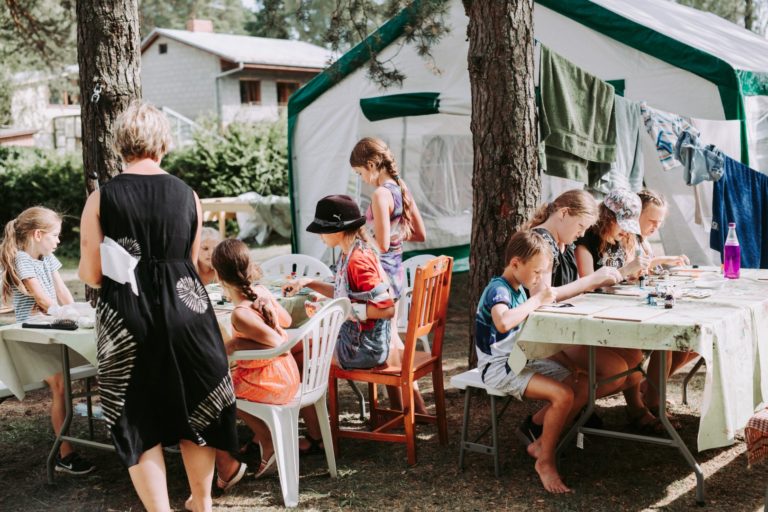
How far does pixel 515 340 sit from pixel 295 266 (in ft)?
7.89

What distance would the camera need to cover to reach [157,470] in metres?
2.72

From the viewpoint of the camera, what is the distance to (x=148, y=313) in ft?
8.71

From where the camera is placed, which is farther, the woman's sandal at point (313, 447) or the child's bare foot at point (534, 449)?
the woman's sandal at point (313, 447)

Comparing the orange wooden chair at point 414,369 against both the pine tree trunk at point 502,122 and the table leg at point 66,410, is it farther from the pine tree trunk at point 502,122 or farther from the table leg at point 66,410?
the table leg at point 66,410

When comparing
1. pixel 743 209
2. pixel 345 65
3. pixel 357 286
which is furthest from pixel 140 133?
pixel 345 65

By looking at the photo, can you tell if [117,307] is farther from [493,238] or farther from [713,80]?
[713,80]

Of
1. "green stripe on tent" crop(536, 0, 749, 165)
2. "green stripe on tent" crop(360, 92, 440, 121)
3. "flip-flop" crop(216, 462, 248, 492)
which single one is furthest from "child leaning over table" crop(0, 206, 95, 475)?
"green stripe on tent" crop(536, 0, 749, 165)

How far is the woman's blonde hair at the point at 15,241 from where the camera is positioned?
149 inches

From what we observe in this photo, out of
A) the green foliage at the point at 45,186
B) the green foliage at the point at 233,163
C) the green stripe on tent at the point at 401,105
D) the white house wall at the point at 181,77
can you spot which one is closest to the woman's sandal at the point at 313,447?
the green stripe on tent at the point at 401,105

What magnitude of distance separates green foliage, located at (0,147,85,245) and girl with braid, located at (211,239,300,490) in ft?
40.2

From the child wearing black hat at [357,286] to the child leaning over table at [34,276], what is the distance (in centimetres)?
130

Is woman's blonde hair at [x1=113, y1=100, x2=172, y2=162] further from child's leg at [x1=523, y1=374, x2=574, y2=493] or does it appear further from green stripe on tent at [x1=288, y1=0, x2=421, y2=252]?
green stripe on tent at [x1=288, y1=0, x2=421, y2=252]

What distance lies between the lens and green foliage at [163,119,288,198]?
1421cm

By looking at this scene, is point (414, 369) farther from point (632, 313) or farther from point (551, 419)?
point (632, 313)
